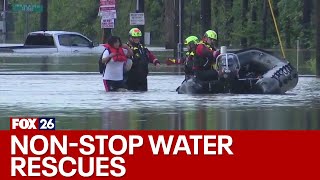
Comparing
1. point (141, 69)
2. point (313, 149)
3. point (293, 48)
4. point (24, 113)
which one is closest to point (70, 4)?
point (293, 48)

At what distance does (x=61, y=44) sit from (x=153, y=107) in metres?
34.8

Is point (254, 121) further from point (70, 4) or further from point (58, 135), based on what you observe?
point (70, 4)

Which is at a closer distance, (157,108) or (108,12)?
(157,108)

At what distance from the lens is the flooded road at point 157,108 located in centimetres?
1841

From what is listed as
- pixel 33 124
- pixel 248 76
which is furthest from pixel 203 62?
pixel 33 124

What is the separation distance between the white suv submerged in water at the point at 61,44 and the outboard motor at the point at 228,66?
3001 cm

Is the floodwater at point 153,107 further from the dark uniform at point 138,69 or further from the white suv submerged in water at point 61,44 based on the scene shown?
the white suv submerged in water at point 61,44

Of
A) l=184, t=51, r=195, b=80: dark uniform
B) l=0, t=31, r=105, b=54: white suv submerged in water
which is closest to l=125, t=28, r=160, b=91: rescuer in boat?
l=184, t=51, r=195, b=80: dark uniform

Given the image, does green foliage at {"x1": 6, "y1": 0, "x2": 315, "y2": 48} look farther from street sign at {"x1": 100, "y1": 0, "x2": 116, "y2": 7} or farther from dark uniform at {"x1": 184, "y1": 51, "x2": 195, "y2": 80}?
dark uniform at {"x1": 184, "y1": 51, "x2": 195, "y2": 80}

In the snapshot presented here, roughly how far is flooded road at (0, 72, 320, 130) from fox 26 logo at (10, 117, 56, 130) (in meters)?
0.21

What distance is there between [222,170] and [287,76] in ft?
44.2

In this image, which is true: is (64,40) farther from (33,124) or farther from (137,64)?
(33,124)

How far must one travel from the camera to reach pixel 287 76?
2573 cm

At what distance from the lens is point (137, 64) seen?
26234 mm
